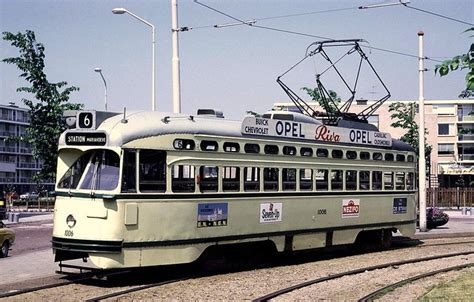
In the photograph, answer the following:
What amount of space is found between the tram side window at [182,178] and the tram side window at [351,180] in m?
5.70

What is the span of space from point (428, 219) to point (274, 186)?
16998 millimetres

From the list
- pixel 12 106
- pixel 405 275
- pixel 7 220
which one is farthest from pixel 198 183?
pixel 12 106

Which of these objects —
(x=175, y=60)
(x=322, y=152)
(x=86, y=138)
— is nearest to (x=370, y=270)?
(x=322, y=152)

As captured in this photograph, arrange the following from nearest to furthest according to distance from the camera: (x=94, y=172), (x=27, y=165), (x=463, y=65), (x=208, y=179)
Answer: (x=463, y=65) < (x=94, y=172) < (x=208, y=179) < (x=27, y=165)

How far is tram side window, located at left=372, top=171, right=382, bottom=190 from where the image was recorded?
19.3 metres

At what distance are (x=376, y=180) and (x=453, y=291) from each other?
6877 mm

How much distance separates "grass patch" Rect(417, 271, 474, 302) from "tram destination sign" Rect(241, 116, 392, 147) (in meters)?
4.73

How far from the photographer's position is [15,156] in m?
107

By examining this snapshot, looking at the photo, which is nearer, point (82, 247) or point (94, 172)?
point (82, 247)

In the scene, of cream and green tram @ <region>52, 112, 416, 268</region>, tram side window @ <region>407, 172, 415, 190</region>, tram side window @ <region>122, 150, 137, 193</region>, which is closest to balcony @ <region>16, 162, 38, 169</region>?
tram side window @ <region>407, 172, 415, 190</region>

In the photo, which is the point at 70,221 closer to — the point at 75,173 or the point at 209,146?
the point at 75,173

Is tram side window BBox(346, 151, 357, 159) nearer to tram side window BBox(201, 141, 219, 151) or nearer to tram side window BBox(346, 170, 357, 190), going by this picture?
tram side window BBox(346, 170, 357, 190)

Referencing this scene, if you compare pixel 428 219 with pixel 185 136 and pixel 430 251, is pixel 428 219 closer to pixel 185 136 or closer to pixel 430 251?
pixel 430 251

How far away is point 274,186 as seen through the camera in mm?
15758
